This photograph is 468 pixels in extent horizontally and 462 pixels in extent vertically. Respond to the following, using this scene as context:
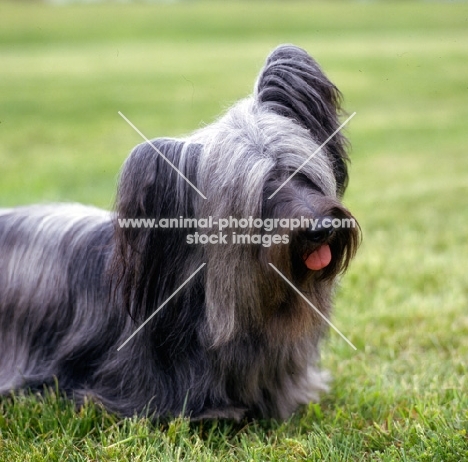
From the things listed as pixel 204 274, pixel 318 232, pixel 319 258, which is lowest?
pixel 204 274

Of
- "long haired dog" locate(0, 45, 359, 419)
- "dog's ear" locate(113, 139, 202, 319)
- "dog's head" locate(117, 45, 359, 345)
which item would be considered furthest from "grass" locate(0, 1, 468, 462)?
"dog's ear" locate(113, 139, 202, 319)

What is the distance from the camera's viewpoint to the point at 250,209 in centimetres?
336

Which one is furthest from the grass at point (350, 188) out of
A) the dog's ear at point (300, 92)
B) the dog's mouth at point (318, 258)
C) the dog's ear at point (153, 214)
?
the dog's mouth at point (318, 258)

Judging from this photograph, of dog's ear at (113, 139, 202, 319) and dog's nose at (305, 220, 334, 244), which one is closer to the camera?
dog's nose at (305, 220, 334, 244)

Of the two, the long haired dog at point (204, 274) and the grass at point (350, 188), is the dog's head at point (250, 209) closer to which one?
the long haired dog at point (204, 274)

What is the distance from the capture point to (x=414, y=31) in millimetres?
24531

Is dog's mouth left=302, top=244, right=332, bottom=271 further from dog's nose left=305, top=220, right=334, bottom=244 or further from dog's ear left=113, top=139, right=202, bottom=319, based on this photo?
dog's ear left=113, top=139, right=202, bottom=319

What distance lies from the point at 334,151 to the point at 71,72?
2003cm

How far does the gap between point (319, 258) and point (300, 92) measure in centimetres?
93

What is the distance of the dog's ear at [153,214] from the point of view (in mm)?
3457

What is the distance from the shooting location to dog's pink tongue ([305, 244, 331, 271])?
11.1ft

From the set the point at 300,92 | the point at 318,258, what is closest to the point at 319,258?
the point at 318,258

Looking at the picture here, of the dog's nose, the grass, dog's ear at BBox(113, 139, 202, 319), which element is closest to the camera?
the dog's nose

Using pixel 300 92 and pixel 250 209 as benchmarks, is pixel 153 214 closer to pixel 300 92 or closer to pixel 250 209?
pixel 250 209
